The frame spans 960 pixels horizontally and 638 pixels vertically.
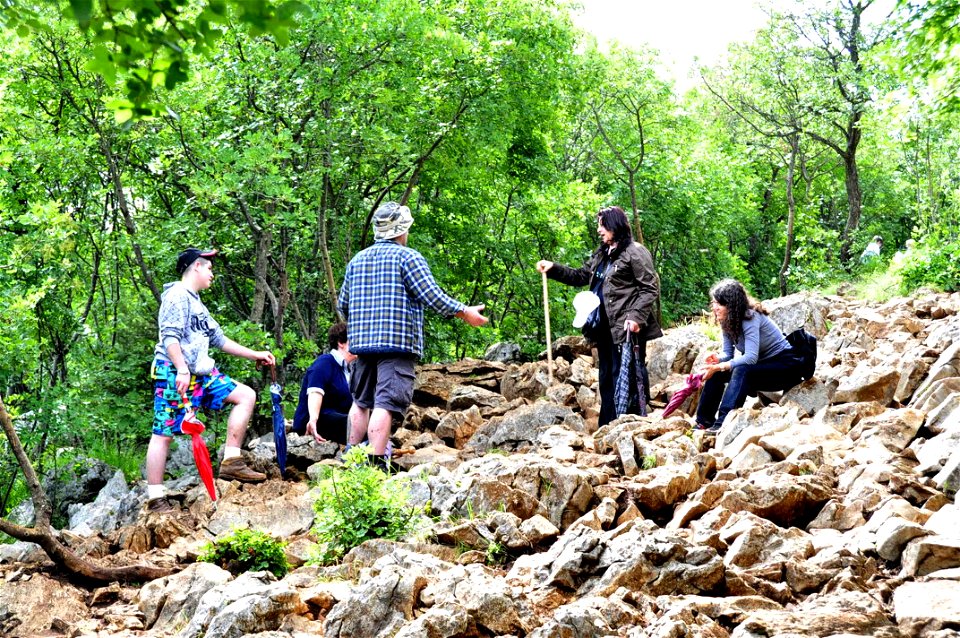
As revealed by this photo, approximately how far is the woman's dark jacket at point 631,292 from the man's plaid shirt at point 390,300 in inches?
74.4

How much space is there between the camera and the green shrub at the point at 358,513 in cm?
576

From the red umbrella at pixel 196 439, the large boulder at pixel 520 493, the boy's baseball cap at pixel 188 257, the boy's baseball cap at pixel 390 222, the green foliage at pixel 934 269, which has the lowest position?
the large boulder at pixel 520 493

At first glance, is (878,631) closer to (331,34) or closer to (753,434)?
(753,434)

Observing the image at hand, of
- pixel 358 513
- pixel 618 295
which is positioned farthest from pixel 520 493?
pixel 618 295

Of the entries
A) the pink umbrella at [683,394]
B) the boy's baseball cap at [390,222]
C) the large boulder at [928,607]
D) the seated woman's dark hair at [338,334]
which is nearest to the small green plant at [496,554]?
the large boulder at [928,607]

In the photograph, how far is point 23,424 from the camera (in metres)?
10.6

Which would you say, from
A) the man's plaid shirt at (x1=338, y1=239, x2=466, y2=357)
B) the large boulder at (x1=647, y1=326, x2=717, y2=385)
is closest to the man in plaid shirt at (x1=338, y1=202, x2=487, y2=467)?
the man's plaid shirt at (x1=338, y1=239, x2=466, y2=357)

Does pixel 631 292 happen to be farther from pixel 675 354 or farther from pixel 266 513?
pixel 675 354

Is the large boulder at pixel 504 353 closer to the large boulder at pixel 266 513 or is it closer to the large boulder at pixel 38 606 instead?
the large boulder at pixel 266 513

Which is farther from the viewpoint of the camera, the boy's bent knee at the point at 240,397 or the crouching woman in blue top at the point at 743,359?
the crouching woman in blue top at the point at 743,359

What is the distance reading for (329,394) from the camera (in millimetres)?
9070

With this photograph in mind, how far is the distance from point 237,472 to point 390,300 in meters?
1.96

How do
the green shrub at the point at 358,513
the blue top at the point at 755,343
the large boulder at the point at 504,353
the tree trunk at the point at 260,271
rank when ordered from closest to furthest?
the green shrub at the point at 358,513, the blue top at the point at 755,343, the tree trunk at the point at 260,271, the large boulder at the point at 504,353

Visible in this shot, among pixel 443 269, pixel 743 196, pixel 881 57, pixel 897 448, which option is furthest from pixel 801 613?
pixel 743 196
